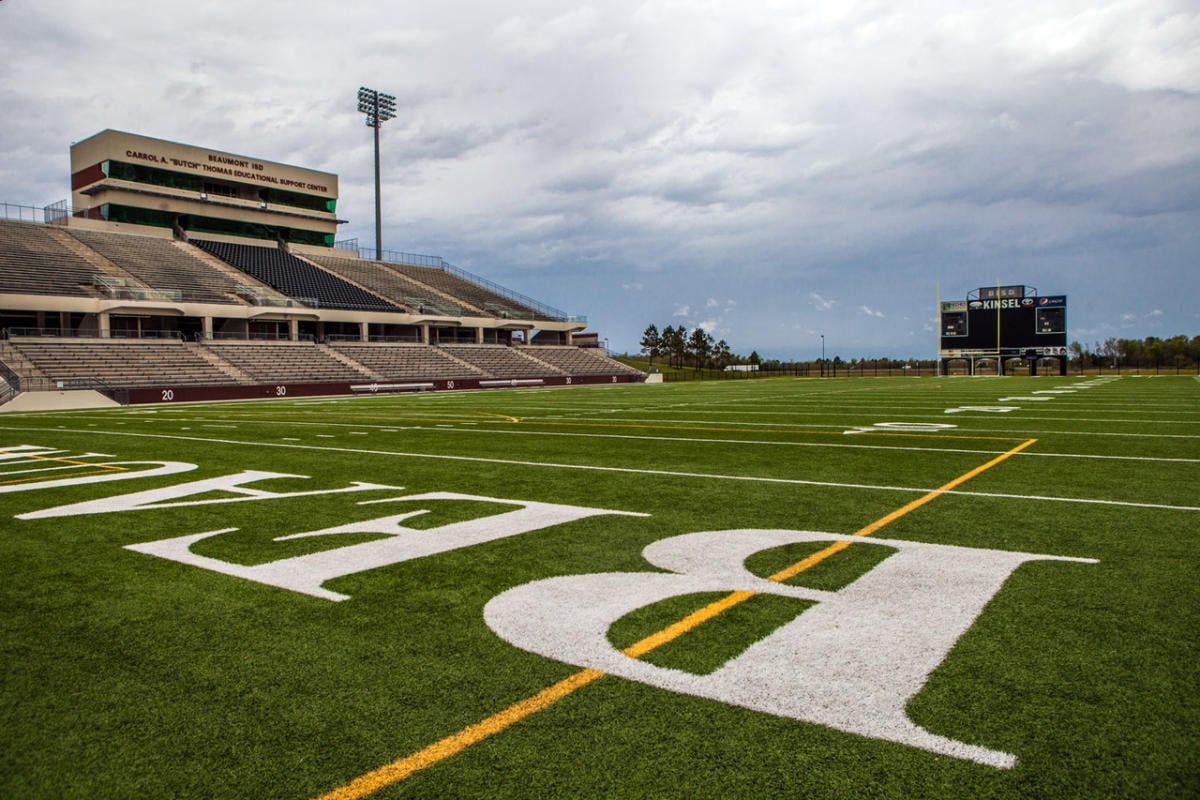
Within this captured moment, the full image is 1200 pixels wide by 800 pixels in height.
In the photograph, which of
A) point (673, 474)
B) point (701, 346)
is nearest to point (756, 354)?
point (701, 346)

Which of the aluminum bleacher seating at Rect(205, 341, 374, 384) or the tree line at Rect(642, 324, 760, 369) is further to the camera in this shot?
the tree line at Rect(642, 324, 760, 369)

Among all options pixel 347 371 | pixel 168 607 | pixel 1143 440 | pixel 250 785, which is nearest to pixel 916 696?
pixel 250 785

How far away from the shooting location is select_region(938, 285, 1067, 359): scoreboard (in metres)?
54.9

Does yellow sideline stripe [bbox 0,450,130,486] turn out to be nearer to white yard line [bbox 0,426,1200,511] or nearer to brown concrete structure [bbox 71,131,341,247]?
white yard line [bbox 0,426,1200,511]

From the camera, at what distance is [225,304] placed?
4238 cm

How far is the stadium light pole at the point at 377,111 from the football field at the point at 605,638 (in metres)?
60.0

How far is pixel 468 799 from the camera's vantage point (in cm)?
228

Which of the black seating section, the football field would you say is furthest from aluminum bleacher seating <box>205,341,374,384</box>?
the football field

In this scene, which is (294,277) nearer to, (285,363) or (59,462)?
(285,363)

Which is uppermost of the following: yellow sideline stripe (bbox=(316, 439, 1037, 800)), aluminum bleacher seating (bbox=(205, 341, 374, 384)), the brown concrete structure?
the brown concrete structure

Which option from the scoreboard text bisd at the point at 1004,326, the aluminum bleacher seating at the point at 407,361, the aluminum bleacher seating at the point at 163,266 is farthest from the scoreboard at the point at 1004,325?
the aluminum bleacher seating at the point at 163,266

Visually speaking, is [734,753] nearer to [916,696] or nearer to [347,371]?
[916,696]

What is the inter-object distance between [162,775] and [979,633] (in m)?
3.11

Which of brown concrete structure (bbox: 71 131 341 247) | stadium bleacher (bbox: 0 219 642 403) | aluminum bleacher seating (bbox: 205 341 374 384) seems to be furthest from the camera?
brown concrete structure (bbox: 71 131 341 247)
